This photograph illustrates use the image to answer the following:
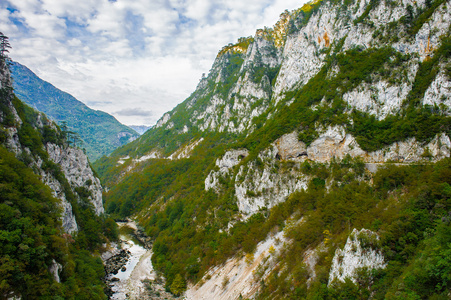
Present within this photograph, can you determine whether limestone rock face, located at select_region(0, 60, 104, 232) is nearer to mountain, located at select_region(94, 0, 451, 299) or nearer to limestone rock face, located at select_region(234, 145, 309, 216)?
mountain, located at select_region(94, 0, 451, 299)

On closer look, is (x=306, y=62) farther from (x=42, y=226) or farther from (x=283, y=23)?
(x=42, y=226)

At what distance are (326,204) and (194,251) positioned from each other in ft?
130

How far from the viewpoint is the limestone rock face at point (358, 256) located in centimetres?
2559

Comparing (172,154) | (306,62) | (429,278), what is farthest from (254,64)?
(429,278)

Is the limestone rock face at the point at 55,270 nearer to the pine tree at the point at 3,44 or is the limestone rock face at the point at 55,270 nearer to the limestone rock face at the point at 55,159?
the limestone rock face at the point at 55,159

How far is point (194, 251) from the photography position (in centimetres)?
6384

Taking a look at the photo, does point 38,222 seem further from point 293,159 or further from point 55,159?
point 293,159

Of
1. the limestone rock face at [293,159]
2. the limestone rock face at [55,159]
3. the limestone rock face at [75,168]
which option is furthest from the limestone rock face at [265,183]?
the limestone rock face at [75,168]

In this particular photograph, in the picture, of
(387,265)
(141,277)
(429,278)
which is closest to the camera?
(429,278)

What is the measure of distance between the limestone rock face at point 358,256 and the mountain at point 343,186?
4.6 inches

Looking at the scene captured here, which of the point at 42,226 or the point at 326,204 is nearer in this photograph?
the point at 42,226

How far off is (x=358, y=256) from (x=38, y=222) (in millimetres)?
50782

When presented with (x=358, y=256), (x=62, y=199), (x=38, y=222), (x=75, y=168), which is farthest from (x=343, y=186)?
(x=75, y=168)

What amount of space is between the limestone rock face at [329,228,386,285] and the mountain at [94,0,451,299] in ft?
0.39
